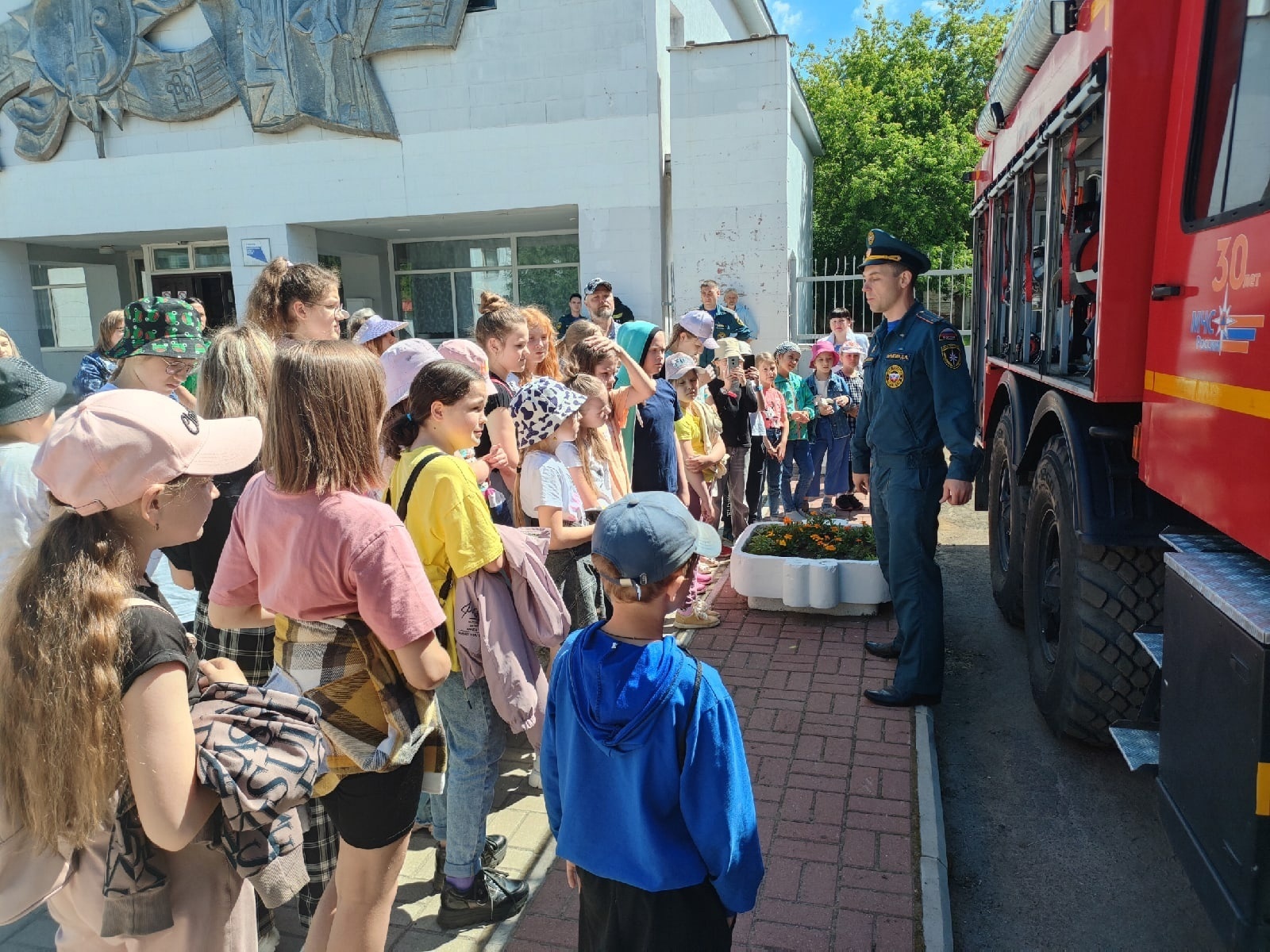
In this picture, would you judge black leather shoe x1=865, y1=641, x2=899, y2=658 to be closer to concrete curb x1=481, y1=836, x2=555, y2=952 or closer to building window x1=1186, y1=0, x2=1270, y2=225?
concrete curb x1=481, y1=836, x2=555, y2=952

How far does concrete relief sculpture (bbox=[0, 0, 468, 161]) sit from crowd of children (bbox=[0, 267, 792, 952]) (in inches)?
481

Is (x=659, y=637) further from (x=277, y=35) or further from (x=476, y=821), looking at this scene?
(x=277, y=35)

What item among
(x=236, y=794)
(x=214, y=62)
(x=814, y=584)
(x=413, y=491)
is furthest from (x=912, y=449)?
(x=214, y=62)

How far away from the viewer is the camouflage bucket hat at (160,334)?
3322mm

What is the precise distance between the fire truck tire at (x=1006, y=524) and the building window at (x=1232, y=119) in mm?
2168

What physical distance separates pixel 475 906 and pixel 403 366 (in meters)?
1.75

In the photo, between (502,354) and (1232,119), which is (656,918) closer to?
(1232,119)

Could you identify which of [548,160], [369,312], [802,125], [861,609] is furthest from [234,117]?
[861,609]

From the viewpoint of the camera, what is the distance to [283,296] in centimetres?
387

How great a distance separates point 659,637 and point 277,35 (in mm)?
15592

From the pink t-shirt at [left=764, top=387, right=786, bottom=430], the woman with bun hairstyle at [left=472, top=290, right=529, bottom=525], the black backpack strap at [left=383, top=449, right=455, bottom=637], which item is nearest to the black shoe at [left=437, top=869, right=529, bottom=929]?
the black backpack strap at [left=383, top=449, right=455, bottom=637]

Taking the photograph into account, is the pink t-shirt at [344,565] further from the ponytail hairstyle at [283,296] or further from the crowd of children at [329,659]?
the ponytail hairstyle at [283,296]

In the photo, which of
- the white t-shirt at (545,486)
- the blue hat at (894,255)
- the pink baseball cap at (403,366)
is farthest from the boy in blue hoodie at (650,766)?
the blue hat at (894,255)

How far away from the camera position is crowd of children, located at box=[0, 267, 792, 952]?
1512 millimetres
